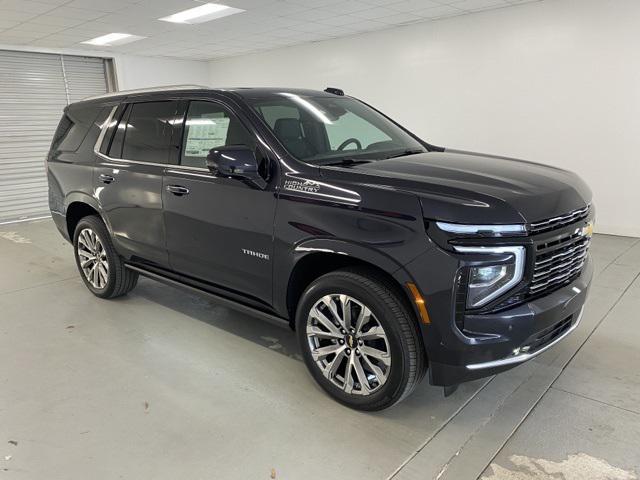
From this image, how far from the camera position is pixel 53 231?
7.50 meters

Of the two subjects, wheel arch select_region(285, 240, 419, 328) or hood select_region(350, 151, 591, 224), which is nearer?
hood select_region(350, 151, 591, 224)

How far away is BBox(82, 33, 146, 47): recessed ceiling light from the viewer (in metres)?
8.70

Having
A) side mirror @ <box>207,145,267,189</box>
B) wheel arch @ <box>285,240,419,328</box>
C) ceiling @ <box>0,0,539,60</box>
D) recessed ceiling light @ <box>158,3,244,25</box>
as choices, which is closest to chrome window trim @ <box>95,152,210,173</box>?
side mirror @ <box>207,145,267,189</box>

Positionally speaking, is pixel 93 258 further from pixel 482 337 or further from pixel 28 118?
pixel 28 118

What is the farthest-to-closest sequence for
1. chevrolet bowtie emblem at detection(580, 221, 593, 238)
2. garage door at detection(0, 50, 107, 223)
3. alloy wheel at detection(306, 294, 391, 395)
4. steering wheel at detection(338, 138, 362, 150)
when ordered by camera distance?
garage door at detection(0, 50, 107, 223) < steering wheel at detection(338, 138, 362, 150) < chevrolet bowtie emblem at detection(580, 221, 593, 238) < alloy wheel at detection(306, 294, 391, 395)

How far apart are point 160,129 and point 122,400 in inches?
70.2

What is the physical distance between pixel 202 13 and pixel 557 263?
6.85m

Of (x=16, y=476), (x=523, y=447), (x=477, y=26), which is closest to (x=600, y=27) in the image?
(x=477, y=26)

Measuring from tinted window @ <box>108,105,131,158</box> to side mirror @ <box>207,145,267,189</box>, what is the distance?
136 centimetres

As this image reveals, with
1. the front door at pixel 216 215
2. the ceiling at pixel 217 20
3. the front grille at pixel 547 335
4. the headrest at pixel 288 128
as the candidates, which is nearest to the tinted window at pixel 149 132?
the front door at pixel 216 215

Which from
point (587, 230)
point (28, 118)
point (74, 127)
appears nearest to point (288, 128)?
point (587, 230)

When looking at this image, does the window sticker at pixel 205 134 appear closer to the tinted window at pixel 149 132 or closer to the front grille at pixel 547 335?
the tinted window at pixel 149 132

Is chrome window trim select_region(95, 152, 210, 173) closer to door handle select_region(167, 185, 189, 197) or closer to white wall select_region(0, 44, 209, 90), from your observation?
door handle select_region(167, 185, 189, 197)

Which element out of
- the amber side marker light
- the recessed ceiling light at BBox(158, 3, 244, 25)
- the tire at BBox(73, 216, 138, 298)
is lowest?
the tire at BBox(73, 216, 138, 298)
